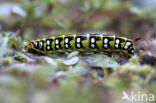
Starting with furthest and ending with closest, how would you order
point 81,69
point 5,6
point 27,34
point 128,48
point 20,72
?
point 5,6 → point 27,34 → point 128,48 → point 81,69 → point 20,72

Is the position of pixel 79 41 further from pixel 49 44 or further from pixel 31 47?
pixel 31 47

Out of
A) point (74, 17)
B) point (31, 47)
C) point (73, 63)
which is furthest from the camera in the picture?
point (74, 17)

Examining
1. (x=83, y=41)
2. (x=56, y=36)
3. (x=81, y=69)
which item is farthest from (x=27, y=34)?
(x=81, y=69)

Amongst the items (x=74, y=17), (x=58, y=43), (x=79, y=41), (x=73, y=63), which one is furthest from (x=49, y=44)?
(x=74, y=17)

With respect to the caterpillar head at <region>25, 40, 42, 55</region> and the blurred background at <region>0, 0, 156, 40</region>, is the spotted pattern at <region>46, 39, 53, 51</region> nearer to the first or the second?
the caterpillar head at <region>25, 40, 42, 55</region>

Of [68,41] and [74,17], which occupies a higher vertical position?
[74,17]

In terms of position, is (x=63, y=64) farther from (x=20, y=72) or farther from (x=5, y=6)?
(x=5, y=6)

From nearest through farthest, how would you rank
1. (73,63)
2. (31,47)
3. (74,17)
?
(73,63) < (31,47) < (74,17)
